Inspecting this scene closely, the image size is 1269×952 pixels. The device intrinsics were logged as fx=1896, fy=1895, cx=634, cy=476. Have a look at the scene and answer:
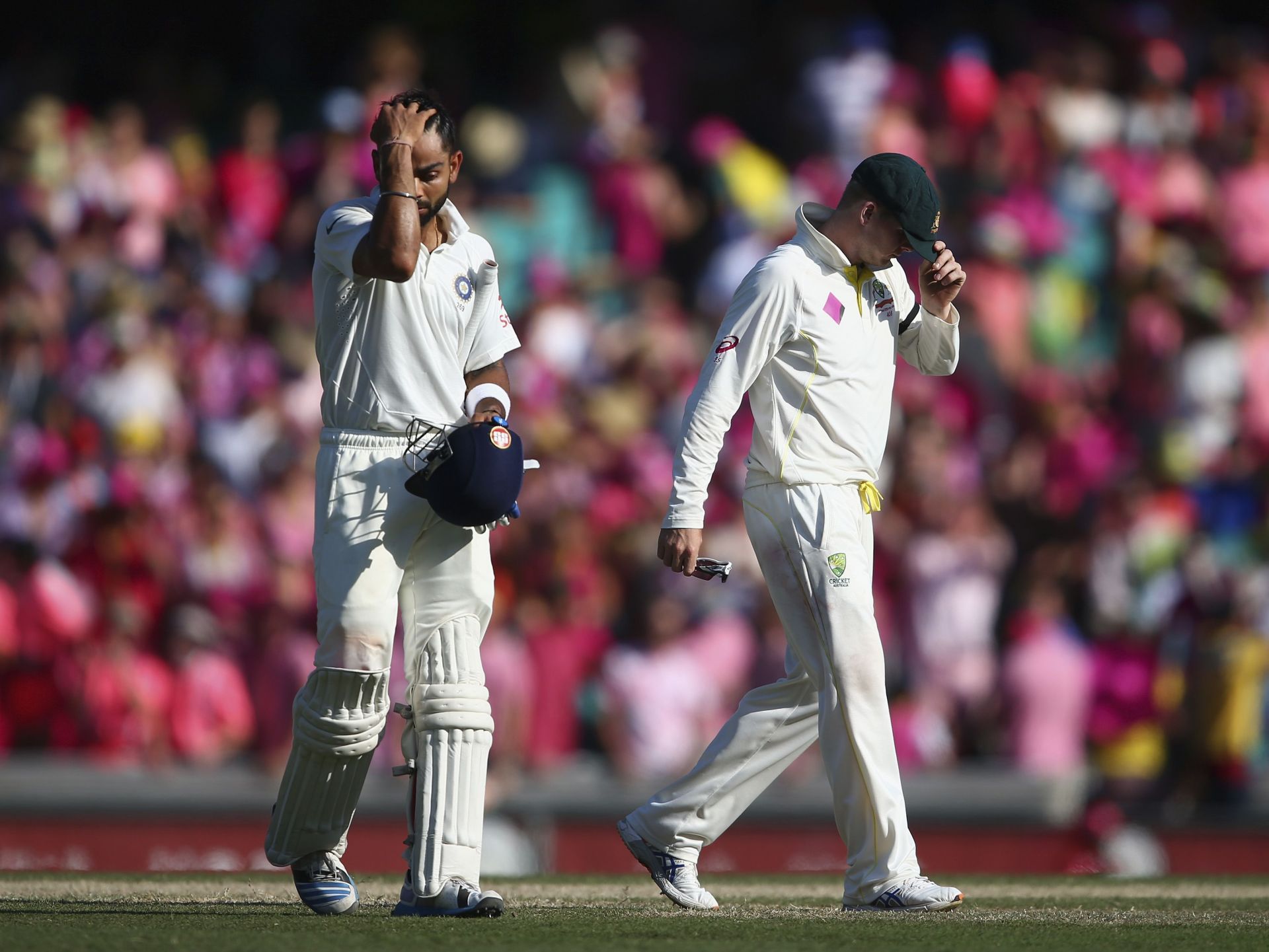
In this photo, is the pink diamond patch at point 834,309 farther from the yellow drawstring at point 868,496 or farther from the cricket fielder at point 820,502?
the yellow drawstring at point 868,496

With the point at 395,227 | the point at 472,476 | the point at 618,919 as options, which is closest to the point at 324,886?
the point at 618,919

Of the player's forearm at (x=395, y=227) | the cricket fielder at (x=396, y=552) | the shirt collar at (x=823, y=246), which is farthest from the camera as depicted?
the shirt collar at (x=823, y=246)

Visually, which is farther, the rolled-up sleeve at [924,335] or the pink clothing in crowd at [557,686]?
the pink clothing in crowd at [557,686]

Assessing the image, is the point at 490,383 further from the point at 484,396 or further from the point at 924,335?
the point at 924,335

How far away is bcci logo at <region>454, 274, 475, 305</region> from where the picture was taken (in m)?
5.75

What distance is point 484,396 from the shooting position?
5.82m

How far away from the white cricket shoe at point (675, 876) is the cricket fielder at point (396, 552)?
2.64 ft

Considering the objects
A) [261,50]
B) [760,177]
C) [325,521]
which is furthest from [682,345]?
[325,521]

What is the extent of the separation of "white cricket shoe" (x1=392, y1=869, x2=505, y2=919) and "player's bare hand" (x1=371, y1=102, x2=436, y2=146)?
2172mm

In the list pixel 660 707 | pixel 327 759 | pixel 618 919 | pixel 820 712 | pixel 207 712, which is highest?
pixel 820 712

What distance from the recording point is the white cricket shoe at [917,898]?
571 cm

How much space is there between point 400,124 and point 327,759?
1888 mm

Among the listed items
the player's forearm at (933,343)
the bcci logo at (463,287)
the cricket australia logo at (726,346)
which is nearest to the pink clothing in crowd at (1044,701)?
the player's forearm at (933,343)

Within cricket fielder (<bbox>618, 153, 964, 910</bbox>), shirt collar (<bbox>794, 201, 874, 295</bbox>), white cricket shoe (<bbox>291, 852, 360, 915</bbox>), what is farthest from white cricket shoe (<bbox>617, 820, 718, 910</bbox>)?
shirt collar (<bbox>794, 201, 874, 295</bbox>)
